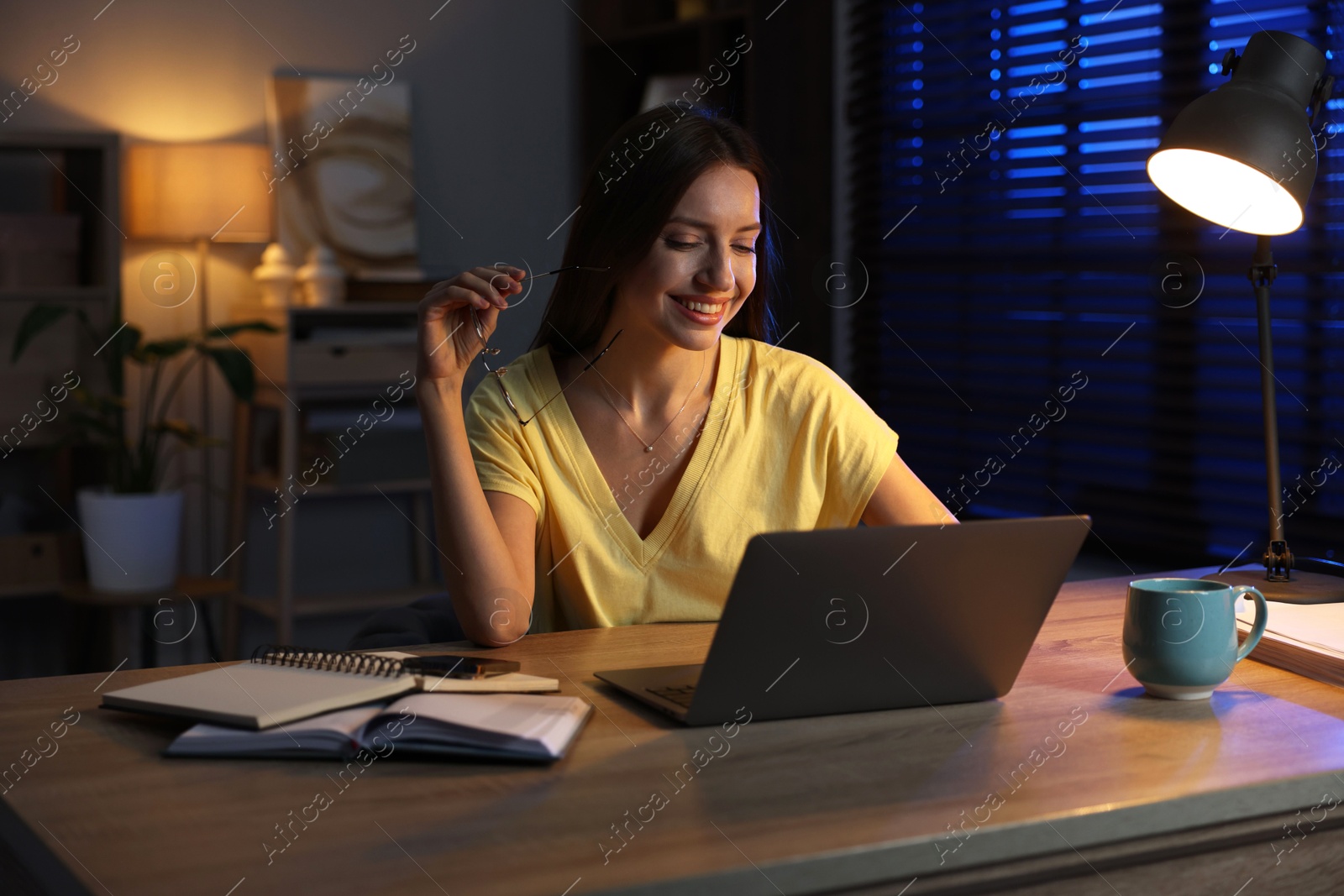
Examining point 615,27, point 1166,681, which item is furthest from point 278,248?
point 1166,681

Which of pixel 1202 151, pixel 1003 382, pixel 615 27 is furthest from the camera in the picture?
pixel 615 27

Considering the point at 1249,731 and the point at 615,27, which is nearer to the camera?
the point at 1249,731

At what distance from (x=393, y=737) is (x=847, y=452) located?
3.10 feet

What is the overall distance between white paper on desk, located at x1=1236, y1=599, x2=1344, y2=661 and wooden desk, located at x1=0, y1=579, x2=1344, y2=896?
0.14 m

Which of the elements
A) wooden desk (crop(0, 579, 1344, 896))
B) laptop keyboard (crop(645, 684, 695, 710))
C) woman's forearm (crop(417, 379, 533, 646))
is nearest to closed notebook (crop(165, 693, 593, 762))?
wooden desk (crop(0, 579, 1344, 896))

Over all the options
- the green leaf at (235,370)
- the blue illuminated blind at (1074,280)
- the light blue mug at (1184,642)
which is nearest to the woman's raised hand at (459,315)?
the light blue mug at (1184,642)

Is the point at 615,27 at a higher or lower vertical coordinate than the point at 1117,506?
higher

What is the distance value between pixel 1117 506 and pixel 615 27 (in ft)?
7.05

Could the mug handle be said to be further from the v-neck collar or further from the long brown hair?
the long brown hair

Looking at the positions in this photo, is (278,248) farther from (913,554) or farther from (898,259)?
(913,554)

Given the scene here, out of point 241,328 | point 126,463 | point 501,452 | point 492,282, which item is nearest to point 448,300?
point 492,282

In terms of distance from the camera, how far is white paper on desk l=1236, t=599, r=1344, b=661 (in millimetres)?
1278

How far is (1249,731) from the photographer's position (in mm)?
→ 1070

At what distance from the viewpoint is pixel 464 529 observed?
1509 mm
